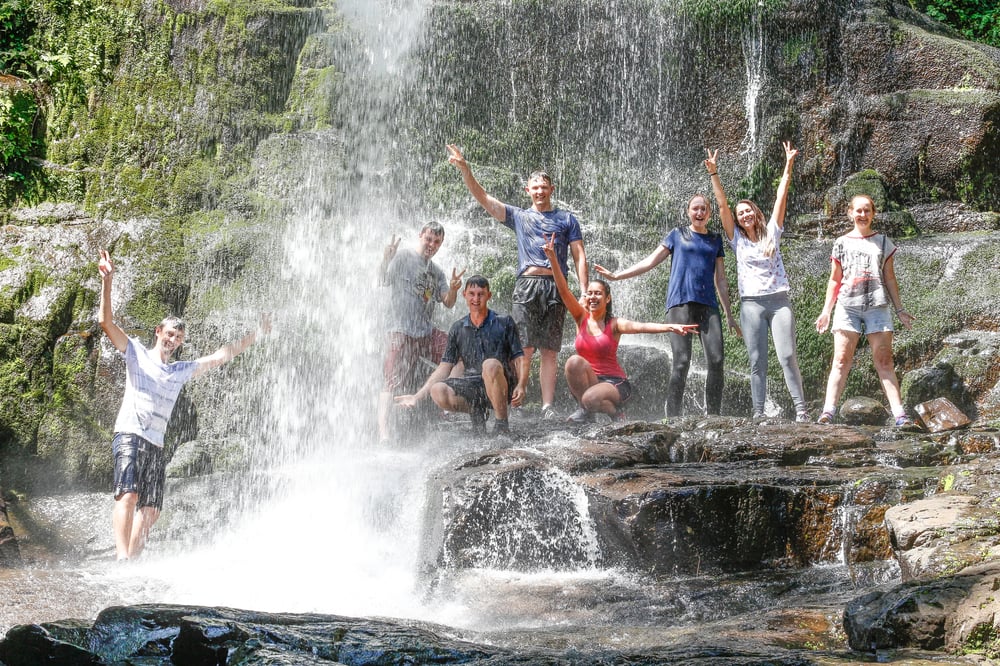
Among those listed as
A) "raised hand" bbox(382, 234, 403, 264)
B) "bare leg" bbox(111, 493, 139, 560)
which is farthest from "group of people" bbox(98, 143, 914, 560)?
"bare leg" bbox(111, 493, 139, 560)

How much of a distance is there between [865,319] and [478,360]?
2.76 meters

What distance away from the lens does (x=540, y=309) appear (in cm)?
717

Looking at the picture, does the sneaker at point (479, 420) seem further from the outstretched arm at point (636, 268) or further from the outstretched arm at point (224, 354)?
the outstretched arm at point (224, 354)

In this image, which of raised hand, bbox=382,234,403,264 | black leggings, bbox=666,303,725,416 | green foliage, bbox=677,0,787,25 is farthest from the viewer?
green foliage, bbox=677,0,787,25

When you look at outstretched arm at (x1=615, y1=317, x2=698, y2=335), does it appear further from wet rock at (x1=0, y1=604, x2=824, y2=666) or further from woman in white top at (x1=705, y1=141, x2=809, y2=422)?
wet rock at (x1=0, y1=604, x2=824, y2=666)

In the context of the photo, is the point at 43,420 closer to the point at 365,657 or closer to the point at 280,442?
the point at 280,442

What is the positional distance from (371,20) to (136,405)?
24.6 ft

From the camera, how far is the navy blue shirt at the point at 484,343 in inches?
271

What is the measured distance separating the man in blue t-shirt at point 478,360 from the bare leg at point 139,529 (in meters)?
1.95

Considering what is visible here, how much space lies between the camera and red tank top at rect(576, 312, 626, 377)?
703 centimetres

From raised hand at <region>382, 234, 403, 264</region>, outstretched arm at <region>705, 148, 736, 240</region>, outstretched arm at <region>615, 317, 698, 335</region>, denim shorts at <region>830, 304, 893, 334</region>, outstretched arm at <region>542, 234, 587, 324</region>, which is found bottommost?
outstretched arm at <region>615, 317, 698, 335</region>

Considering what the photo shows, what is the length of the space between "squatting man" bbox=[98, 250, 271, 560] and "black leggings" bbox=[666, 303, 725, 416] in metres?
3.51

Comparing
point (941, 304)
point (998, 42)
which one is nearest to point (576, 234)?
point (941, 304)

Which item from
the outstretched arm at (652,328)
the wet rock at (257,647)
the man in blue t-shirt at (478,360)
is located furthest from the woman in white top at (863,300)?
the wet rock at (257,647)
